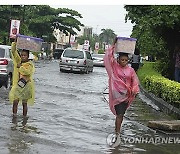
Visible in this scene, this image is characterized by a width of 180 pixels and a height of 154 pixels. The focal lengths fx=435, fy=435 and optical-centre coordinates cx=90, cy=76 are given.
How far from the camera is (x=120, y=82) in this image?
7.64 metres

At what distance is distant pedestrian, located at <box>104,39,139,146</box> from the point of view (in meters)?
7.66

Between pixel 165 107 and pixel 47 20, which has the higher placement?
pixel 47 20

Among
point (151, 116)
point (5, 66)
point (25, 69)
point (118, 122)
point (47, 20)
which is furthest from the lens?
point (47, 20)

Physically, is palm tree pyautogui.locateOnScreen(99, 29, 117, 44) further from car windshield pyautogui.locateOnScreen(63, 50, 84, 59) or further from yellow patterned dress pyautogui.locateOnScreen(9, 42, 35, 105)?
yellow patterned dress pyautogui.locateOnScreen(9, 42, 35, 105)

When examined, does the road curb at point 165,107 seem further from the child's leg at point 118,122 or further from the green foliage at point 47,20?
the green foliage at point 47,20

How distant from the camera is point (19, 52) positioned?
9.59 meters

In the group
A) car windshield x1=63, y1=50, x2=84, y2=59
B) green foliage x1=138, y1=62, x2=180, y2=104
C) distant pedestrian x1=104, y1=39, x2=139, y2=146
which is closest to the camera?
distant pedestrian x1=104, y1=39, x2=139, y2=146

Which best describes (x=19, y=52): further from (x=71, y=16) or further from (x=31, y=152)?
(x=71, y=16)

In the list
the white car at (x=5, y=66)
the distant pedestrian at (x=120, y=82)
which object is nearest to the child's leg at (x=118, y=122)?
the distant pedestrian at (x=120, y=82)

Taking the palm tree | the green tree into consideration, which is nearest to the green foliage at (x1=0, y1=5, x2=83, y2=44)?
the green tree

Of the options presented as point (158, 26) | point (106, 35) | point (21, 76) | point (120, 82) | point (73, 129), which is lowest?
point (73, 129)

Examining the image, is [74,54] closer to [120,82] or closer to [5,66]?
[5,66]

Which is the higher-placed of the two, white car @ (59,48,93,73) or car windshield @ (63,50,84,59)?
car windshield @ (63,50,84,59)

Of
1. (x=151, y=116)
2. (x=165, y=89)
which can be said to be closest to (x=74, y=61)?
(x=165, y=89)
